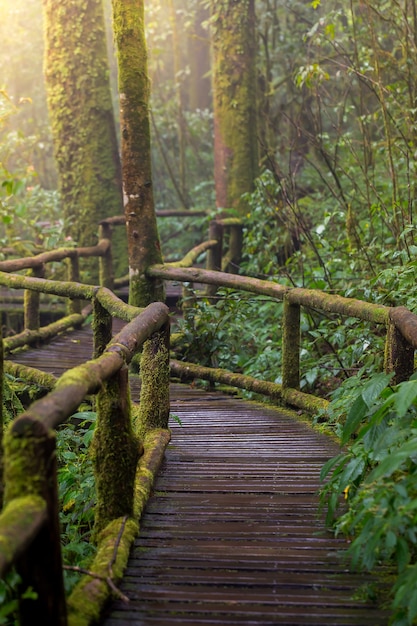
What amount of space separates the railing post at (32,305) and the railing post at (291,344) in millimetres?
3121

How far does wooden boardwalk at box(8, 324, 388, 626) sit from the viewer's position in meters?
2.56

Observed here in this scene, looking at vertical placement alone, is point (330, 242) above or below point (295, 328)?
above

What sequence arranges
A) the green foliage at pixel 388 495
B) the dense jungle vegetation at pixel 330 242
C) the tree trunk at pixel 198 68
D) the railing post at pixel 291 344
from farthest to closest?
the tree trunk at pixel 198 68, the railing post at pixel 291 344, the dense jungle vegetation at pixel 330 242, the green foliage at pixel 388 495

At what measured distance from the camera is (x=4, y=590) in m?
2.21

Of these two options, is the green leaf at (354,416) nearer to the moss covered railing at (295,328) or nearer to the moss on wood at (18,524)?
the moss covered railing at (295,328)

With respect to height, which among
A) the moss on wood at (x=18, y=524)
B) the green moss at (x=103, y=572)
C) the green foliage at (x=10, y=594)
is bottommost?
the green moss at (x=103, y=572)

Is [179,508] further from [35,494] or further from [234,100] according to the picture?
[234,100]

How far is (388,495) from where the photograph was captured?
246 cm

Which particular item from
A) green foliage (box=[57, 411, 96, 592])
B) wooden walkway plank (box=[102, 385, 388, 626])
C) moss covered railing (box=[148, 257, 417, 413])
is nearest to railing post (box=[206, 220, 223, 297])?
moss covered railing (box=[148, 257, 417, 413])

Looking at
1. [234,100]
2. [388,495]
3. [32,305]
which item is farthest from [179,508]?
[234,100]

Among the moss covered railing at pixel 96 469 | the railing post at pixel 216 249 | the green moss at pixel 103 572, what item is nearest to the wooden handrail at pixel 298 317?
the moss covered railing at pixel 96 469

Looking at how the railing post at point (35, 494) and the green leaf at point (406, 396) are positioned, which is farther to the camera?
the green leaf at point (406, 396)

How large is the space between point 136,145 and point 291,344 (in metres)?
2.55

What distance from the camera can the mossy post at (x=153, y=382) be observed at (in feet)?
14.4
